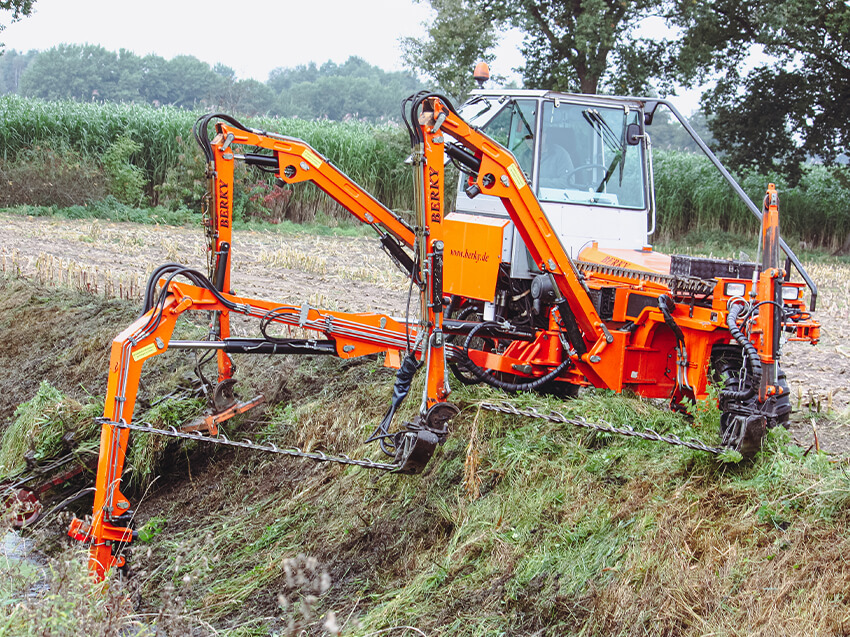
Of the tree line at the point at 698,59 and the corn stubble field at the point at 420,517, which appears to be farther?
the tree line at the point at 698,59

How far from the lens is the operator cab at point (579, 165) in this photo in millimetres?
7316

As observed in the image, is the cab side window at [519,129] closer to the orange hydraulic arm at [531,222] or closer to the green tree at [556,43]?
the orange hydraulic arm at [531,222]

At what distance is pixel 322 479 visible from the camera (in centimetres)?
644

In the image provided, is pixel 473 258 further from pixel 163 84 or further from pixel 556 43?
pixel 163 84

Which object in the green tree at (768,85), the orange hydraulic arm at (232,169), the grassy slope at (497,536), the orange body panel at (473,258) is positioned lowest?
the grassy slope at (497,536)

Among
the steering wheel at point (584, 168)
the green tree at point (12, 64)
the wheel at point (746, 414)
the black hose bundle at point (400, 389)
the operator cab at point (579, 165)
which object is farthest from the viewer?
the green tree at point (12, 64)

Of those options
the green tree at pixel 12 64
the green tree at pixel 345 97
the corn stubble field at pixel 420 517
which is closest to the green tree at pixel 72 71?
the green tree at pixel 345 97

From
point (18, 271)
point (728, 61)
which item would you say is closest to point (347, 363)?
point (18, 271)

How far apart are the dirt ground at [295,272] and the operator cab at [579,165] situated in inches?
84.8

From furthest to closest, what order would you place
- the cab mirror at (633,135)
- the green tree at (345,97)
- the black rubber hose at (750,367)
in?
the green tree at (345,97) < the cab mirror at (633,135) < the black rubber hose at (750,367)

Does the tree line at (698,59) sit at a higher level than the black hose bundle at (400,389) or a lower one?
higher

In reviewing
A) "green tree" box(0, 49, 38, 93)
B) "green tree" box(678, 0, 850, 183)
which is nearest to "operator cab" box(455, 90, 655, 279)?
"green tree" box(678, 0, 850, 183)

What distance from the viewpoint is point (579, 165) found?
758cm

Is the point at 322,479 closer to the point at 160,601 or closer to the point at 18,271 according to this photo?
the point at 160,601
